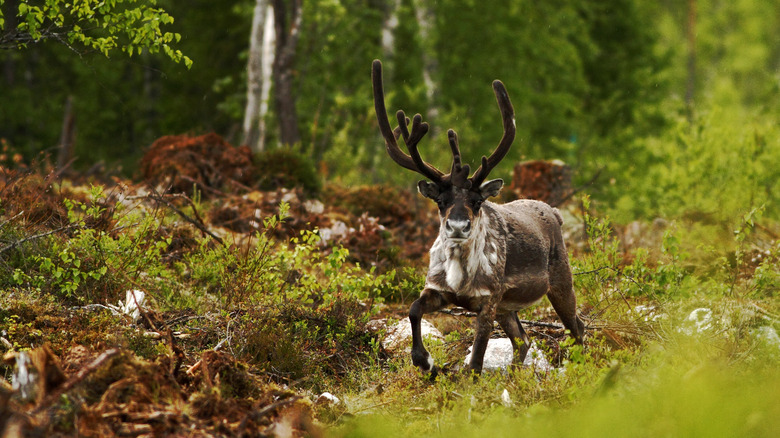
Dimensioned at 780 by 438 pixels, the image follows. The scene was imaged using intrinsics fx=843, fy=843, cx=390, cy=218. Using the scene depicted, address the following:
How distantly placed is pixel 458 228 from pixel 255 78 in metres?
15.3

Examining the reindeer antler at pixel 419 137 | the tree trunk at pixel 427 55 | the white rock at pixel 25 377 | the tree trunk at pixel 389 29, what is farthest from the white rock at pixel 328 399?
the tree trunk at pixel 389 29

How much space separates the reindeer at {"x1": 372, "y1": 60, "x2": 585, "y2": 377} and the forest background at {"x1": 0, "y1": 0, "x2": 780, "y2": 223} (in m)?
7.75

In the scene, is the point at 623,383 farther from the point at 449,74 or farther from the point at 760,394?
the point at 449,74

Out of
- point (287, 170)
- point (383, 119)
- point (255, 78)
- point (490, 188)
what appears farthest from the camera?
point (255, 78)

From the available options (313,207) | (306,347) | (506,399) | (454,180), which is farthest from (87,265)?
(313,207)

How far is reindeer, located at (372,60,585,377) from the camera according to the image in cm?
666

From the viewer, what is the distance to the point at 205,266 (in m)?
8.68

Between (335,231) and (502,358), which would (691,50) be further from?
(502,358)

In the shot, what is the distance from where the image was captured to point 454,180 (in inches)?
263

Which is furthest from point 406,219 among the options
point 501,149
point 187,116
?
point 187,116

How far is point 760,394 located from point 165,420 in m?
3.57

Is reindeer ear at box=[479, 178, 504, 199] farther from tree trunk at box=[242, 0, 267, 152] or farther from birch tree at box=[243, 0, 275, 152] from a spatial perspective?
tree trunk at box=[242, 0, 267, 152]

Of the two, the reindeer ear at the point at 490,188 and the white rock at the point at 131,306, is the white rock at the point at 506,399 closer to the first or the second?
the reindeer ear at the point at 490,188

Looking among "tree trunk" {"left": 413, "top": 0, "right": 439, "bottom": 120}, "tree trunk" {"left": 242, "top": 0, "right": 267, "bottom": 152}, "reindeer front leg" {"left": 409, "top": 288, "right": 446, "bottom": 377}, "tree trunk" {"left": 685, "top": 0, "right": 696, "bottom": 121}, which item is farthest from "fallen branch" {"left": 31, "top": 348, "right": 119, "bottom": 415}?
"tree trunk" {"left": 685, "top": 0, "right": 696, "bottom": 121}
